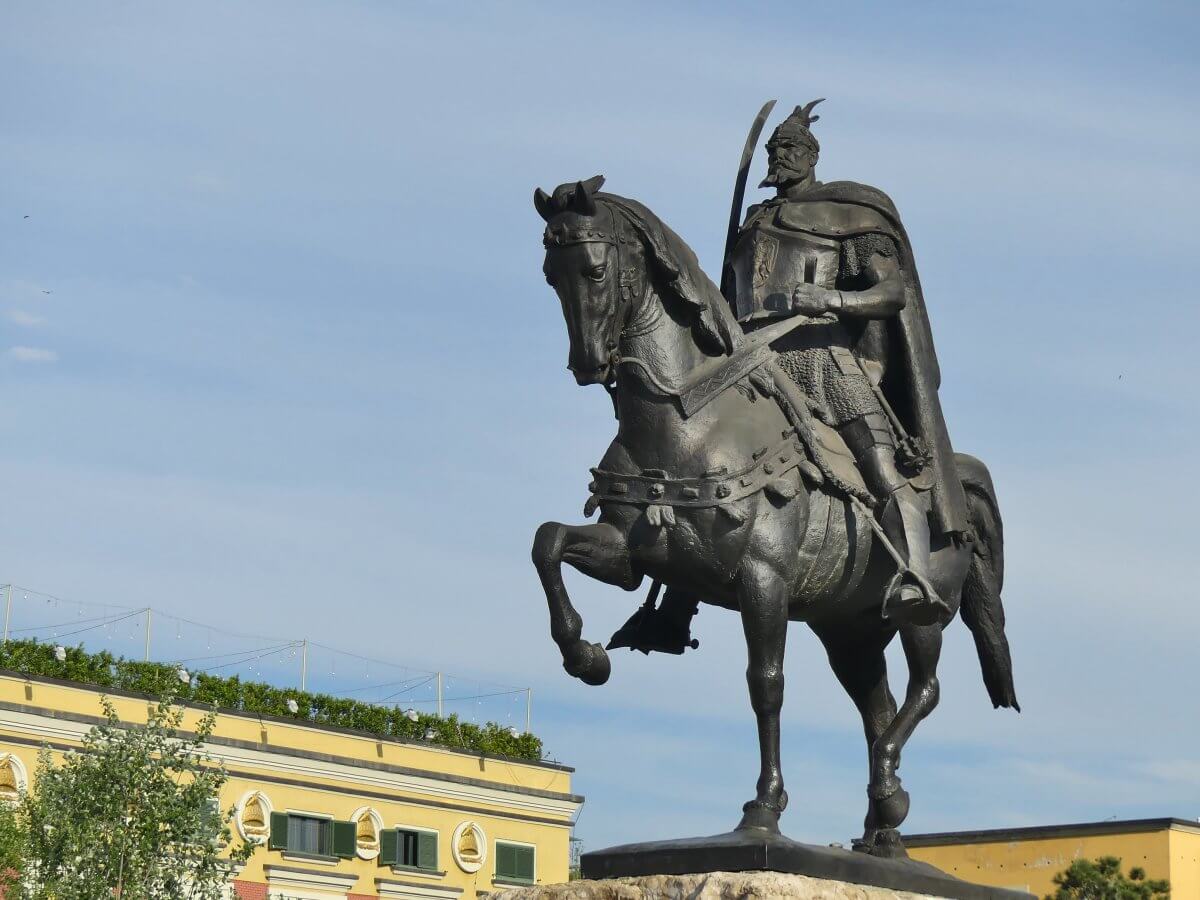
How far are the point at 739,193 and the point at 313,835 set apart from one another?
1608 inches

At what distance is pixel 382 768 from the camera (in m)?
51.7

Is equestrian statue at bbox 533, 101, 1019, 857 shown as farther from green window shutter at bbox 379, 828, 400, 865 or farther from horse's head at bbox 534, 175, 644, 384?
green window shutter at bbox 379, 828, 400, 865

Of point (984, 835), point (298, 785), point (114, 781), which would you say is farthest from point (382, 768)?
point (114, 781)

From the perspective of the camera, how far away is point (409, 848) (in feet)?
→ 174

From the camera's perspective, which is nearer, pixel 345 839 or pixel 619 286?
pixel 619 286

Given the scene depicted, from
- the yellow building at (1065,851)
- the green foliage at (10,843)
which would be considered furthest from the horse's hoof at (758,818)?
the yellow building at (1065,851)

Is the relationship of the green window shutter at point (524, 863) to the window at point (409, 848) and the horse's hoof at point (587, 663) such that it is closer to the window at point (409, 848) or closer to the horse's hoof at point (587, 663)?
the window at point (409, 848)

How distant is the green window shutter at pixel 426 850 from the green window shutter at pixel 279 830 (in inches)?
163

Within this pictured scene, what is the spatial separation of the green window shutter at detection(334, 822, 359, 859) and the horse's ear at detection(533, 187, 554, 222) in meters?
42.4

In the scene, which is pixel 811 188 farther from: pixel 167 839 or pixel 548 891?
pixel 167 839

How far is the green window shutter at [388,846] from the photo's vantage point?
171 ft

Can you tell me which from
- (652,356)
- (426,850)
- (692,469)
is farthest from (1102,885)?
(652,356)

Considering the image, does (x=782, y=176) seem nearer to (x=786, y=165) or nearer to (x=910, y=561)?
(x=786, y=165)

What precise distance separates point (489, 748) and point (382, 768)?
4.08 m
